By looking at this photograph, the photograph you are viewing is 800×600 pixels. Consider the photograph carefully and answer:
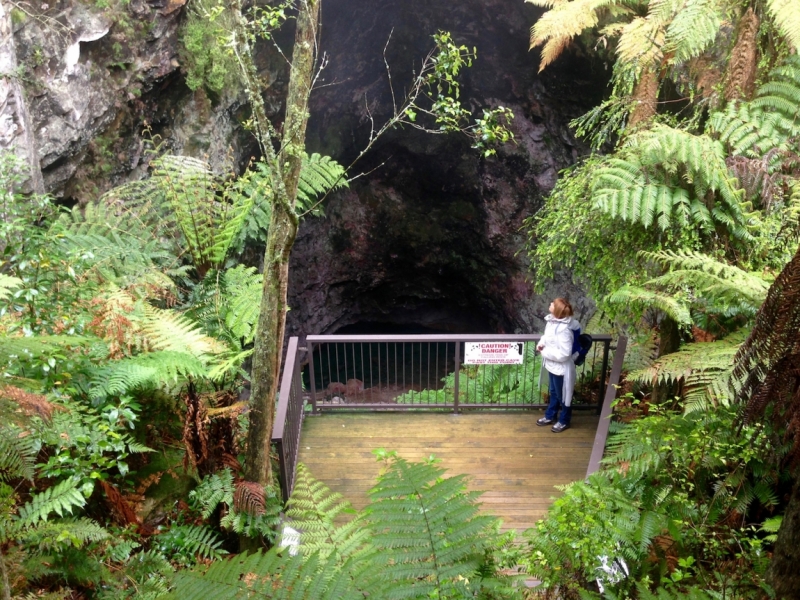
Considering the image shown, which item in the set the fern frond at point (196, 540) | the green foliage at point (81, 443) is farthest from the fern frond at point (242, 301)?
the fern frond at point (196, 540)

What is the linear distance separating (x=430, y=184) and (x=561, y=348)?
1058 cm

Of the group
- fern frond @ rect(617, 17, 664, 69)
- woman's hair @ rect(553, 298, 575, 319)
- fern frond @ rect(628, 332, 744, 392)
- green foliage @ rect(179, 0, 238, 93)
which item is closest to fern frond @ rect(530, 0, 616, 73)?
fern frond @ rect(617, 17, 664, 69)

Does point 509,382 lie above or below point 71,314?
below

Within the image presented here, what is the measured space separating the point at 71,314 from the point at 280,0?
344 inches

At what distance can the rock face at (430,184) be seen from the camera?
12.9 metres

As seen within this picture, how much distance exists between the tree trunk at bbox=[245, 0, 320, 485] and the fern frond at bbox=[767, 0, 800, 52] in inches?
141

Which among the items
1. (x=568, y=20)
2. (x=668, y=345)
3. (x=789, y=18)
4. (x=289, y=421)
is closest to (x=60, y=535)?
(x=289, y=421)

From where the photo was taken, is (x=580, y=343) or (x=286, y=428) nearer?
(x=286, y=428)

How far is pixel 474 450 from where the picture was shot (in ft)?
19.7

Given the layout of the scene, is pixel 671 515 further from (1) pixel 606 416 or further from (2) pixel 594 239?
(2) pixel 594 239

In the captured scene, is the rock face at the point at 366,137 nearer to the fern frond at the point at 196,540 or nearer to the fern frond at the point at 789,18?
the fern frond at the point at 789,18

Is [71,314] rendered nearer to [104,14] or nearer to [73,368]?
[73,368]

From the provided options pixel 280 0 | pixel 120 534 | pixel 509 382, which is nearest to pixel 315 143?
pixel 280 0

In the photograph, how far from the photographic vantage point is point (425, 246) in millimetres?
16594
